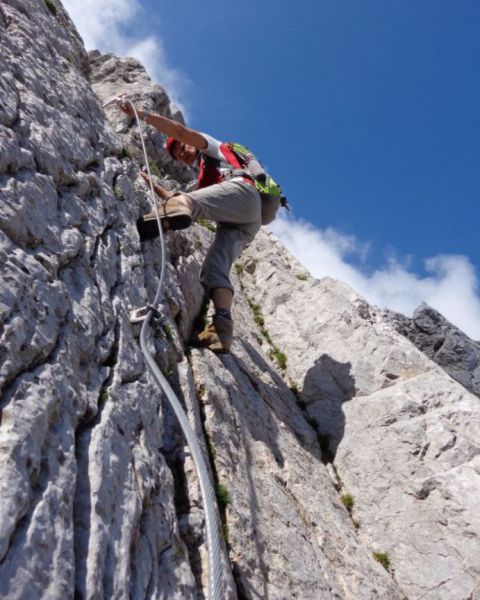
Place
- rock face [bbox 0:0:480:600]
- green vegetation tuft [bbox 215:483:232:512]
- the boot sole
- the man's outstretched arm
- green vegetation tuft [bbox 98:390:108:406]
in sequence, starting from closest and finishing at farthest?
rock face [bbox 0:0:480:600]
green vegetation tuft [bbox 98:390:108:406]
green vegetation tuft [bbox 215:483:232:512]
the boot sole
the man's outstretched arm

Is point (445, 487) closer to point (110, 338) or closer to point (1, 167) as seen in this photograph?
point (110, 338)

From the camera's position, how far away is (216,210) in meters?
8.95

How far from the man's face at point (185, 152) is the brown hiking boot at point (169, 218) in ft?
6.36

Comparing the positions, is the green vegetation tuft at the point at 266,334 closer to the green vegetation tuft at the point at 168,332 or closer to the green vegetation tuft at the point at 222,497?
the green vegetation tuft at the point at 168,332

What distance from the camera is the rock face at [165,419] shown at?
3.73 m

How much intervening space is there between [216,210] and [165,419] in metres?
4.21

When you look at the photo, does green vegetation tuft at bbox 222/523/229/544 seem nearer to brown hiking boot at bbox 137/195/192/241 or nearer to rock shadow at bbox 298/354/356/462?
rock shadow at bbox 298/354/356/462

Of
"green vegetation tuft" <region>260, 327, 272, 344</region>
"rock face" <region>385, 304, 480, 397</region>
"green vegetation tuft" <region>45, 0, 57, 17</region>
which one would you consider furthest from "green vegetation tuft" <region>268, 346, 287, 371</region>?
"green vegetation tuft" <region>45, 0, 57, 17</region>

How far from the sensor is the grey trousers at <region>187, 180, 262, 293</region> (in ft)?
29.1

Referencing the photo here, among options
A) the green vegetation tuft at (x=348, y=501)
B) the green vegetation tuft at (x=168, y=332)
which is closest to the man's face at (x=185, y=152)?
the green vegetation tuft at (x=168, y=332)

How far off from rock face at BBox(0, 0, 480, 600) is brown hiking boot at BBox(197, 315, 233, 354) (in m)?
0.37

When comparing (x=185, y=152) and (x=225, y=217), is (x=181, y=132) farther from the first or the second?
(x=225, y=217)

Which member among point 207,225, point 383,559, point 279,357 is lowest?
point 383,559

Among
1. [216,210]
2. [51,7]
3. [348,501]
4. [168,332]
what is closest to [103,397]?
[168,332]
